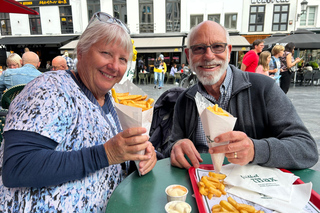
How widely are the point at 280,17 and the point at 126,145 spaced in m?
22.9

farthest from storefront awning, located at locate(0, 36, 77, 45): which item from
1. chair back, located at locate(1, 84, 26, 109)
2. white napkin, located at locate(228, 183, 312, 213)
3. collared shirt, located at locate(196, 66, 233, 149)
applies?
white napkin, located at locate(228, 183, 312, 213)

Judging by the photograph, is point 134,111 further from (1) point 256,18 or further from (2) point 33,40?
(1) point 256,18

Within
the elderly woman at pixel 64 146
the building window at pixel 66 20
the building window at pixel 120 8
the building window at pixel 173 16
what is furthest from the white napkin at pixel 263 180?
the building window at pixel 66 20

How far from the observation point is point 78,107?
1.32m

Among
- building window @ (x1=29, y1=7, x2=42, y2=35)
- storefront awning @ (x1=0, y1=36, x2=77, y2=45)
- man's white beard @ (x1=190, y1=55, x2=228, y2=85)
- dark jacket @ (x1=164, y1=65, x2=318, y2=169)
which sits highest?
building window @ (x1=29, y1=7, x2=42, y2=35)

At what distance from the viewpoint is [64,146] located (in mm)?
1248

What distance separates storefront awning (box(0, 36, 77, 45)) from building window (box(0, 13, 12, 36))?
129cm

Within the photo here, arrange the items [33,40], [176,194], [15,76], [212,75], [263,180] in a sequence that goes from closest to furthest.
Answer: [176,194] < [263,180] < [212,75] < [15,76] < [33,40]

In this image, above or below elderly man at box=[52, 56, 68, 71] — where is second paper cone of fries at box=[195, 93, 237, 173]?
below

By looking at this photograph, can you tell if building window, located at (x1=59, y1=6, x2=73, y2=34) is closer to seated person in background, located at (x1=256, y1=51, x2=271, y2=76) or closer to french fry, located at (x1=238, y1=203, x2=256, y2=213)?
seated person in background, located at (x1=256, y1=51, x2=271, y2=76)

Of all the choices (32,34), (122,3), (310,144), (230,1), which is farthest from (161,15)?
(310,144)

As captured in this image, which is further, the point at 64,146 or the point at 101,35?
the point at 101,35

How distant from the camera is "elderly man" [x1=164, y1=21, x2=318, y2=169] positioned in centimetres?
141

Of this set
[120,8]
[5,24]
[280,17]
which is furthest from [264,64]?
[5,24]
